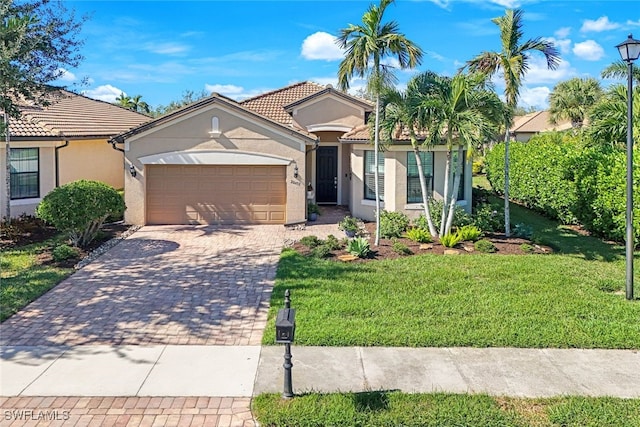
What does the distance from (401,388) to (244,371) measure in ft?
6.45

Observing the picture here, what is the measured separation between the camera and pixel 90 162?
20875 mm

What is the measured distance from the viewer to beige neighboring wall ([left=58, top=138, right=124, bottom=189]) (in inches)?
741

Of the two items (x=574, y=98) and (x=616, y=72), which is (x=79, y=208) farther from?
(x=574, y=98)

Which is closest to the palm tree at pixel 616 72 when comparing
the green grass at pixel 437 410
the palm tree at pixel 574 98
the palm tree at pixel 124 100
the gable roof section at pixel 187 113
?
the gable roof section at pixel 187 113

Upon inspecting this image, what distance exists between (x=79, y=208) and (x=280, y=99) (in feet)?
40.8

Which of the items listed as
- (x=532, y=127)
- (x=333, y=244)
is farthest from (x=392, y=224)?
(x=532, y=127)

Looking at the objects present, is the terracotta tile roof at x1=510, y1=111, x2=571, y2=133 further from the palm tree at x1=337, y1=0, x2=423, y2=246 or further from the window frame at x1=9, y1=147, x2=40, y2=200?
the window frame at x1=9, y1=147, x2=40, y2=200

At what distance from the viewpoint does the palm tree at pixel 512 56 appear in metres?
13.0

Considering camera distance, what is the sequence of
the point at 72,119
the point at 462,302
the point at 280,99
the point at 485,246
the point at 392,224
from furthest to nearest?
1. the point at 280,99
2. the point at 72,119
3. the point at 392,224
4. the point at 485,246
5. the point at 462,302

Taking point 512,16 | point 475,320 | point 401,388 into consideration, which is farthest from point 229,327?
point 512,16

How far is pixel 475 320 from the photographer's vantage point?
795 centimetres

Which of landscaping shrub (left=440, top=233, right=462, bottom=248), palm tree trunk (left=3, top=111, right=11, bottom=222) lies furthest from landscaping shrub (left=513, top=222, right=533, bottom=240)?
palm tree trunk (left=3, top=111, right=11, bottom=222)

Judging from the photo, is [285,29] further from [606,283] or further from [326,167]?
[606,283]

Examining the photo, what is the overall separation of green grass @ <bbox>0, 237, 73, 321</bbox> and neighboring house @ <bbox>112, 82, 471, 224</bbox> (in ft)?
14.6
